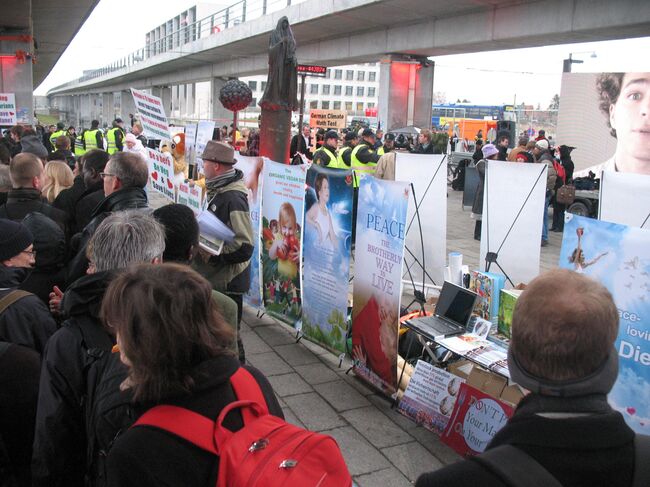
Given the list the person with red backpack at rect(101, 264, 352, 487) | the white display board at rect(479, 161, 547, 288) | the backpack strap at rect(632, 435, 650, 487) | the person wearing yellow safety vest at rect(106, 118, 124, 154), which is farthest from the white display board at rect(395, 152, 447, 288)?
the person wearing yellow safety vest at rect(106, 118, 124, 154)

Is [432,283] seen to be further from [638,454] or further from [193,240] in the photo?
[638,454]

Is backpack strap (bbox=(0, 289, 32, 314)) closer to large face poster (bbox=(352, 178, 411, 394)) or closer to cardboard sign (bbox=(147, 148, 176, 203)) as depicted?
large face poster (bbox=(352, 178, 411, 394))

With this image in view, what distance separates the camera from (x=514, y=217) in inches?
174

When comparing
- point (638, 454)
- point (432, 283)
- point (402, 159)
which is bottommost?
point (432, 283)

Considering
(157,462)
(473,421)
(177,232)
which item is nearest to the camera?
(157,462)

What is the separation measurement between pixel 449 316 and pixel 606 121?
12.0m

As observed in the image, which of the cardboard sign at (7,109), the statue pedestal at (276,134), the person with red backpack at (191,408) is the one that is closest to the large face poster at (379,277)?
the person with red backpack at (191,408)

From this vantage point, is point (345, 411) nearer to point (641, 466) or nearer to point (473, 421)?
point (473, 421)

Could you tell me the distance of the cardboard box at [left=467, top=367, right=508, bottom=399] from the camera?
136 inches

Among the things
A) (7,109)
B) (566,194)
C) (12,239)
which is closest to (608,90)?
(566,194)

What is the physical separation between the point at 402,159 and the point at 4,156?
4.60 metres

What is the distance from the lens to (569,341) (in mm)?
1327

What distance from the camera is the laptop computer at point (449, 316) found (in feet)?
13.0

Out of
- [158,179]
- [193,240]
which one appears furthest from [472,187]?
[193,240]
